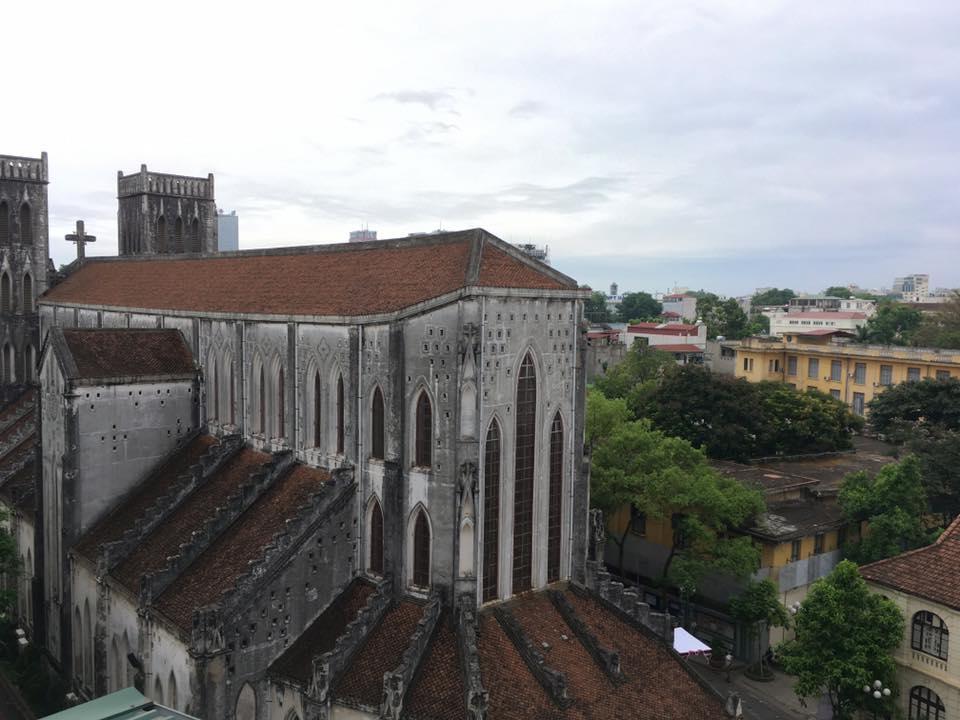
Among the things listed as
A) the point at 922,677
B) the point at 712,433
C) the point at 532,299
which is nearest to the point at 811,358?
the point at 712,433

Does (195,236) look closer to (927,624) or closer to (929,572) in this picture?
(929,572)

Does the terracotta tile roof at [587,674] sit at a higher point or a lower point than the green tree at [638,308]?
lower

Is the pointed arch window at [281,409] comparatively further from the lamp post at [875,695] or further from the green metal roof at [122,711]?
the lamp post at [875,695]

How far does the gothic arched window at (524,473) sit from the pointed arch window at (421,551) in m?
3.06

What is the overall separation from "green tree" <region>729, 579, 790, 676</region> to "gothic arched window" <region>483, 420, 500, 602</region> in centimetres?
1549

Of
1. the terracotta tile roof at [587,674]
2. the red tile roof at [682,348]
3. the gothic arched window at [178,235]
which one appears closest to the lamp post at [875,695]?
the terracotta tile roof at [587,674]

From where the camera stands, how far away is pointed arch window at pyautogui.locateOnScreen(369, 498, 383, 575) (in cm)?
2644

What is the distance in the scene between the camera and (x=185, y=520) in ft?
99.9

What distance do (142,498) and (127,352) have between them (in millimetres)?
6194

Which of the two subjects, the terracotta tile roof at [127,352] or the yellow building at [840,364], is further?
the yellow building at [840,364]

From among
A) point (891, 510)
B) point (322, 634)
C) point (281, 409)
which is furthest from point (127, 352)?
point (891, 510)

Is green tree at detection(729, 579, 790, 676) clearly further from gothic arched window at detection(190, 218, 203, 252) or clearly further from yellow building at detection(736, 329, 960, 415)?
gothic arched window at detection(190, 218, 203, 252)

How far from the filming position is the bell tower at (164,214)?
176 ft

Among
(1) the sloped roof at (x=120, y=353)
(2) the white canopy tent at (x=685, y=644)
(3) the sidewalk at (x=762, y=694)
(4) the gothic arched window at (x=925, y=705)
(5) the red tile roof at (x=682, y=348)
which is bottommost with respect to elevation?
(3) the sidewalk at (x=762, y=694)
